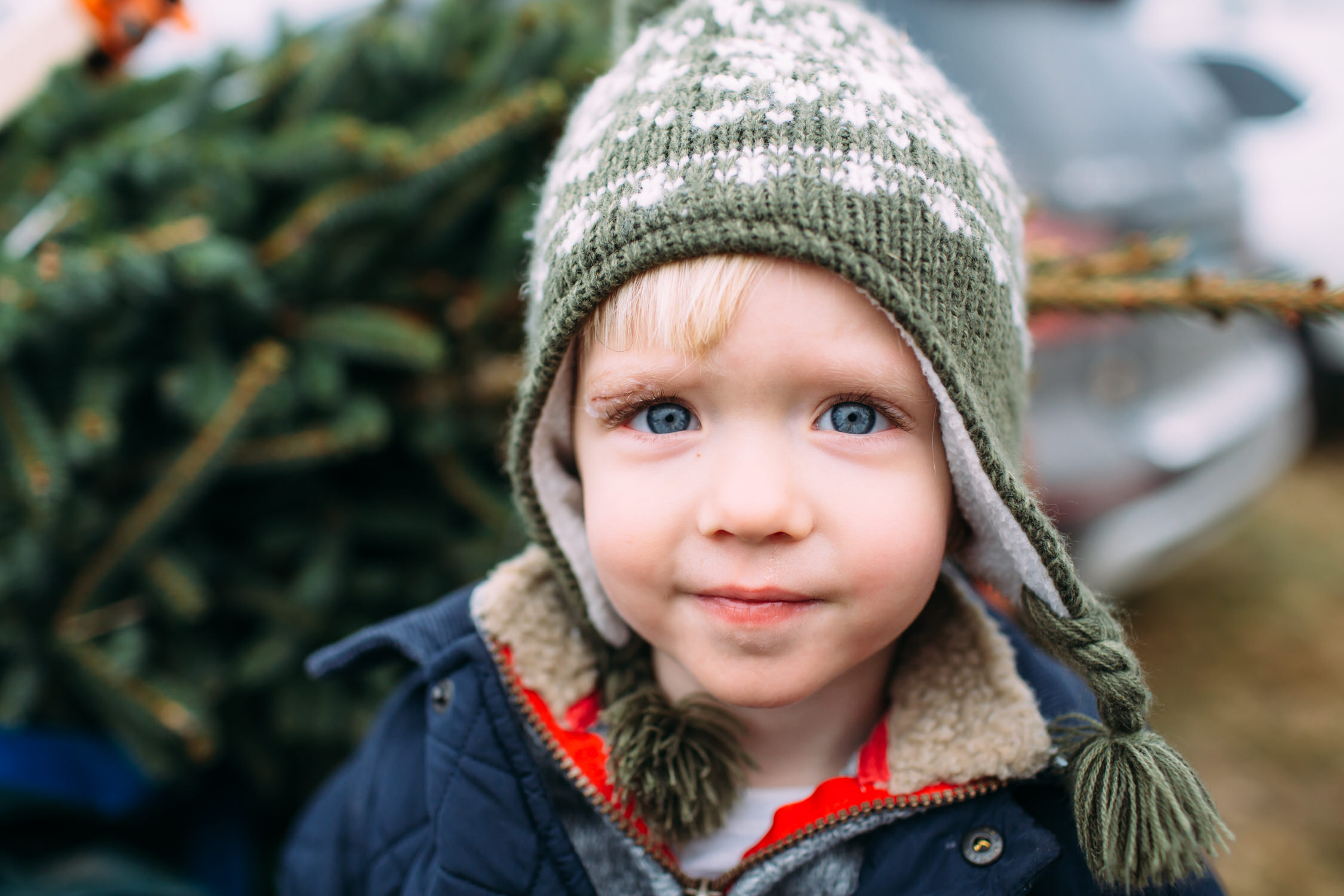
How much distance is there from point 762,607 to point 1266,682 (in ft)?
10.5

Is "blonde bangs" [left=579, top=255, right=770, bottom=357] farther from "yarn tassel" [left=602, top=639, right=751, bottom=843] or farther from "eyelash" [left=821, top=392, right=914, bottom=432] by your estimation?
"yarn tassel" [left=602, top=639, right=751, bottom=843]

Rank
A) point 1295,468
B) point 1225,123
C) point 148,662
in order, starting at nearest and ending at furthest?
point 148,662, point 1225,123, point 1295,468

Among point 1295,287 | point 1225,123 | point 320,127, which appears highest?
point 320,127

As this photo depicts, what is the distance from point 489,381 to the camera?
2098 millimetres

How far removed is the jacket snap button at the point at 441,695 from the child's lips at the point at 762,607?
446 mm

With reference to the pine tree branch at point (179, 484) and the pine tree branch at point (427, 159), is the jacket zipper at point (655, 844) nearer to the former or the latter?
the pine tree branch at point (179, 484)

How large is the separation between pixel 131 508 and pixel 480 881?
107 cm

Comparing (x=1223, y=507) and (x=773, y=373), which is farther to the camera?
(x=1223, y=507)

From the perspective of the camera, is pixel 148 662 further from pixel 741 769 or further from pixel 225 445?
pixel 741 769

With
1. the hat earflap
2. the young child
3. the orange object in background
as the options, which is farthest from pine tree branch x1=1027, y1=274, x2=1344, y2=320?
the orange object in background

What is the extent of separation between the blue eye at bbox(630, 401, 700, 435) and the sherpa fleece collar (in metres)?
0.35

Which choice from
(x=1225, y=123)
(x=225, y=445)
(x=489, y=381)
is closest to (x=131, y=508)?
(x=225, y=445)

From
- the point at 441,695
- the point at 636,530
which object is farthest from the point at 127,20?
the point at 636,530

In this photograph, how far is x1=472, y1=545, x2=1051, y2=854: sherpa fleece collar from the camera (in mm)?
1123
